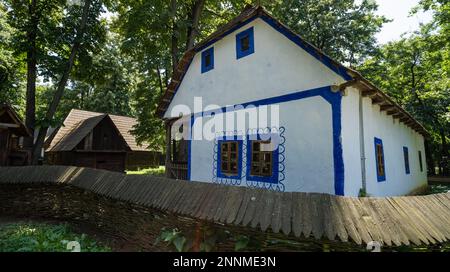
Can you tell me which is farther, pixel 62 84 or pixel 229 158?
pixel 62 84

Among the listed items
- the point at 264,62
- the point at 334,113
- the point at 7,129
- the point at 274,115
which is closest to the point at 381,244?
the point at 334,113

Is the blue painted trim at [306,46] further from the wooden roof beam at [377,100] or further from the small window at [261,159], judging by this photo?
the small window at [261,159]

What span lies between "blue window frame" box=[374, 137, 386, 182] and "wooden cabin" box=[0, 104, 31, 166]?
15.7 metres

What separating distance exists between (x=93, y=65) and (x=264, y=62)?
1265cm

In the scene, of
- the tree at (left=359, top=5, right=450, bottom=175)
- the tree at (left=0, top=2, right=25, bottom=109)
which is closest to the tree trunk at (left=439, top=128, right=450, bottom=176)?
the tree at (left=359, top=5, right=450, bottom=175)

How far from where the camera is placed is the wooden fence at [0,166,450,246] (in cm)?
290

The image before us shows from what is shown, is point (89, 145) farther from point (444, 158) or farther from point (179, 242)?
point (444, 158)

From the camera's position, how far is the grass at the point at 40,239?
5.05 m

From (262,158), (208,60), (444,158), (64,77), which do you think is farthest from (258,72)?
(444,158)

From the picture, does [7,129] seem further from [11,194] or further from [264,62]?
[264,62]

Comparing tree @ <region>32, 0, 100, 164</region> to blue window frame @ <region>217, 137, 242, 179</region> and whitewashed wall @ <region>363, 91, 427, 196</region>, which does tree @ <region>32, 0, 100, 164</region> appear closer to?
blue window frame @ <region>217, 137, 242, 179</region>

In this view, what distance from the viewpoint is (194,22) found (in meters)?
Result: 16.7

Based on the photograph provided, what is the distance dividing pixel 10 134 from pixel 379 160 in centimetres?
1679

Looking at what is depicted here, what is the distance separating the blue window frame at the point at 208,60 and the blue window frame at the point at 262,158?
408 cm
